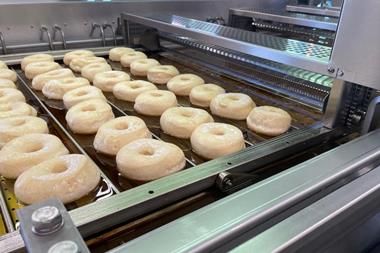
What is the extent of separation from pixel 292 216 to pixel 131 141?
2.34ft

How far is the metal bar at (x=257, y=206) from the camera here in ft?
1.99

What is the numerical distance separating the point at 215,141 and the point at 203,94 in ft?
1.58

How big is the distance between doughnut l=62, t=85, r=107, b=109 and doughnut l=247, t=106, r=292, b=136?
783mm

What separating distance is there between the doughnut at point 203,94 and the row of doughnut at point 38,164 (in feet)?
2.35

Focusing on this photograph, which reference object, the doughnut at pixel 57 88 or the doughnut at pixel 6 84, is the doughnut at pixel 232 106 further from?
the doughnut at pixel 6 84

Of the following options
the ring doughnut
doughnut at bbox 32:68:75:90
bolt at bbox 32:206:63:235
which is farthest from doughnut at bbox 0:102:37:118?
bolt at bbox 32:206:63:235

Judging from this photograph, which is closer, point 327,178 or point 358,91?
point 327,178

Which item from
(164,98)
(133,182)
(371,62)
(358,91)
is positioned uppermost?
(371,62)

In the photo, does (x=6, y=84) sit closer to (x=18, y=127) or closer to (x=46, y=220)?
(x=18, y=127)

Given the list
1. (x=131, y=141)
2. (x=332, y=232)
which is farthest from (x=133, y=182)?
(x=332, y=232)

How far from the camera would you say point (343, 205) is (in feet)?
2.44

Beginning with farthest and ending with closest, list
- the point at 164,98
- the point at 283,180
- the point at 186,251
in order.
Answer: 1. the point at 164,98
2. the point at 283,180
3. the point at 186,251

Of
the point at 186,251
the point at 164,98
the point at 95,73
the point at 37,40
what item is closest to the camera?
the point at 186,251

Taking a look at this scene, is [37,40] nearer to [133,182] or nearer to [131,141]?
[131,141]
